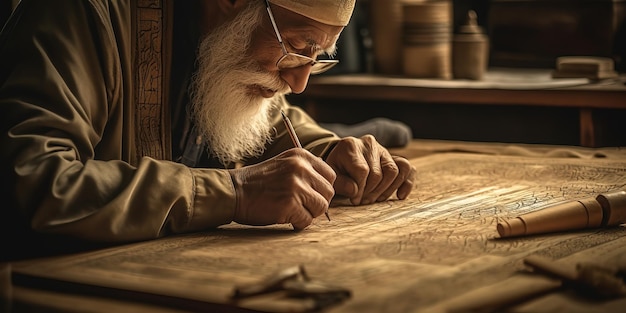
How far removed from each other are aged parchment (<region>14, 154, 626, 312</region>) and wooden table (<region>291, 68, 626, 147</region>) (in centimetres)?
148

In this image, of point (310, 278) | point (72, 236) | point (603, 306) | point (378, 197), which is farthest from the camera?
point (378, 197)

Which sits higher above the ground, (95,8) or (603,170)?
(95,8)

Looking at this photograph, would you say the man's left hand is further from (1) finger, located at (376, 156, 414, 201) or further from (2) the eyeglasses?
(2) the eyeglasses

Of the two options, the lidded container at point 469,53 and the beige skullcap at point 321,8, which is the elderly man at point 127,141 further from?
the lidded container at point 469,53

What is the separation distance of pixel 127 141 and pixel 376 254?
0.97m

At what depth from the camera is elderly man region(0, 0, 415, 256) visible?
2334 millimetres

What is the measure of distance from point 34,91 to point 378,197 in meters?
1.18

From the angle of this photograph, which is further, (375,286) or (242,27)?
(242,27)

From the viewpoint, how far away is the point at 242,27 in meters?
3.12

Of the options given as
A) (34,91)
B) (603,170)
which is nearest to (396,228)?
(34,91)

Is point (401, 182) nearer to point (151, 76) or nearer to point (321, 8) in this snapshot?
point (321, 8)

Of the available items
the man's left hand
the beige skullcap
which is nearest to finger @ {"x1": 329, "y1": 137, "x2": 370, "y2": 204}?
the man's left hand

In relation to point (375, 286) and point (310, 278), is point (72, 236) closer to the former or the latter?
point (310, 278)

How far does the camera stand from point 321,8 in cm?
304
